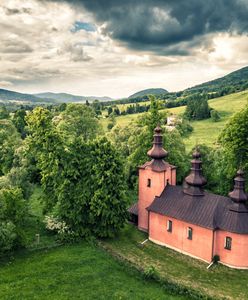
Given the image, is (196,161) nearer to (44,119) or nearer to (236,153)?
(236,153)

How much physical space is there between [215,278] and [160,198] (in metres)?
9.19

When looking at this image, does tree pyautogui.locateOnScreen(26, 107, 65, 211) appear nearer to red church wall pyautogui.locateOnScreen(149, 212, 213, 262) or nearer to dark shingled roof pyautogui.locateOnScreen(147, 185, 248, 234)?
dark shingled roof pyautogui.locateOnScreen(147, 185, 248, 234)

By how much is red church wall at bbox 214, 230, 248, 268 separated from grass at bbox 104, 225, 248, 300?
2.01ft

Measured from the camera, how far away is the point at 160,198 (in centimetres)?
3102

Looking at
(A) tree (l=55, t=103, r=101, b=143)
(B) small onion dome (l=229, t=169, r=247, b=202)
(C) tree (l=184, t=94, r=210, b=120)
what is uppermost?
(C) tree (l=184, t=94, r=210, b=120)

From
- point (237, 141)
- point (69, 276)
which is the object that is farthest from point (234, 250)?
point (69, 276)

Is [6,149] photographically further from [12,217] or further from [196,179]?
[196,179]

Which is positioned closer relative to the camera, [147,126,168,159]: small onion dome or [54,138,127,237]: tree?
[54,138,127,237]: tree

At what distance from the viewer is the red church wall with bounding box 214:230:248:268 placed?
25219 mm

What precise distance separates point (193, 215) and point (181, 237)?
2.45 meters

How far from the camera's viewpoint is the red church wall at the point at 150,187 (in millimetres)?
31547

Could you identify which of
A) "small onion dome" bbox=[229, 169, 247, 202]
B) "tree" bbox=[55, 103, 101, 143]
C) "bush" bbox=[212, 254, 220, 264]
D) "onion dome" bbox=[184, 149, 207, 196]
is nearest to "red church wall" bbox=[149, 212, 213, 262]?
"bush" bbox=[212, 254, 220, 264]

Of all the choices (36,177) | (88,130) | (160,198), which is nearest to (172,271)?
(160,198)

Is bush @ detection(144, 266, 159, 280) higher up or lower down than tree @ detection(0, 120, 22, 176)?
lower down
